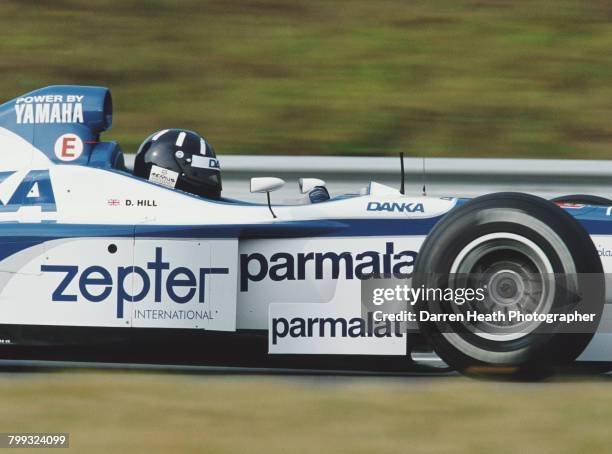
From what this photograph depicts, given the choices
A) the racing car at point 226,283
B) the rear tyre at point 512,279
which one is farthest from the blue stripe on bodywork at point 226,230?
the rear tyre at point 512,279

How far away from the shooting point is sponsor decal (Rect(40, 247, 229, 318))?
5.18 metres

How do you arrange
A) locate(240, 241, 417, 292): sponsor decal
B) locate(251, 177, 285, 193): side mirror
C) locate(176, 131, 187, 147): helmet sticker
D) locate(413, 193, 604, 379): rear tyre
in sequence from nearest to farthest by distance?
1. locate(413, 193, 604, 379): rear tyre
2. locate(240, 241, 417, 292): sponsor decal
3. locate(251, 177, 285, 193): side mirror
4. locate(176, 131, 187, 147): helmet sticker

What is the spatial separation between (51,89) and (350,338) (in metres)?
2.17

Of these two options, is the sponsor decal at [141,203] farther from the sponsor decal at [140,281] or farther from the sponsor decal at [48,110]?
the sponsor decal at [48,110]

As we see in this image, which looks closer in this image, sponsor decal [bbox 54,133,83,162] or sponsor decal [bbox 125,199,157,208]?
sponsor decal [bbox 125,199,157,208]

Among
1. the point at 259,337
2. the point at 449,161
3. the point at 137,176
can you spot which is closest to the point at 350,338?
the point at 259,337

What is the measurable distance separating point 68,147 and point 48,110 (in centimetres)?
28

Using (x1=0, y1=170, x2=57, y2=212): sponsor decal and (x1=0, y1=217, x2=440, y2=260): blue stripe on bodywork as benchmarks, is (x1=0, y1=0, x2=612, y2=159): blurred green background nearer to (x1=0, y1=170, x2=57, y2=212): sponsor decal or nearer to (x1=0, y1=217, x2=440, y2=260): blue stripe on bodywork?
(x1=0, y1=170, x2=57, y2=212): sponsor decal

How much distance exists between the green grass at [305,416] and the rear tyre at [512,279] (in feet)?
0.50

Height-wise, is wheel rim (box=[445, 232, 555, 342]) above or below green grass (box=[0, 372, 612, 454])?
above

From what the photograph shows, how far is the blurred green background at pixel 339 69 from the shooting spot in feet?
32.5

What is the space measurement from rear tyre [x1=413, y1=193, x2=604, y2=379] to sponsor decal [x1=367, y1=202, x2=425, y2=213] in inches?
14.5

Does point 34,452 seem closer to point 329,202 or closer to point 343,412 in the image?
point 343,412

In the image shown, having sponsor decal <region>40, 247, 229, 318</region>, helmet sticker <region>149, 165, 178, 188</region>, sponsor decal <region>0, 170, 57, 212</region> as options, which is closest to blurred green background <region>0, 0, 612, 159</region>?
helmet sticker <region>149, 165, 178, 188</region>
